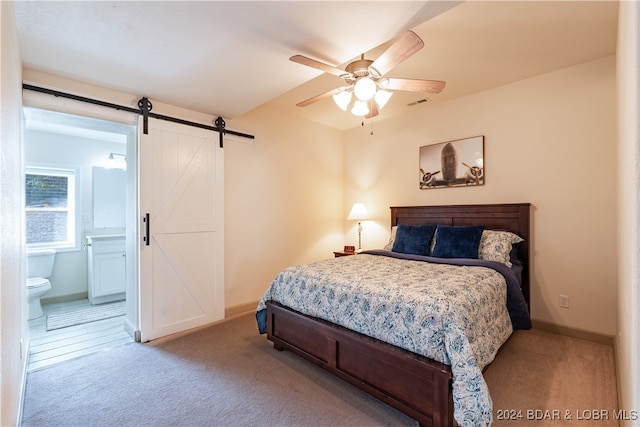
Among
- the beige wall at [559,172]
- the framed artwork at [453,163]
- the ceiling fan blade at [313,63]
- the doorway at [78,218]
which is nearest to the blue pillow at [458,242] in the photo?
the beige wall at [559,172]

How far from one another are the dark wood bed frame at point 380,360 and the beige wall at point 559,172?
22 cm

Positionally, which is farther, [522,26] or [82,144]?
[82,144]

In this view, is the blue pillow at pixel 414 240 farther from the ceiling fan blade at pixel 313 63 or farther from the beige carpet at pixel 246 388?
the ceiling fan blade at pixel 313 63

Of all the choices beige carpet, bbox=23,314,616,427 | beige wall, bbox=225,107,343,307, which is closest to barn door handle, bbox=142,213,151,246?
beige wall, bbox=225,107,343,307

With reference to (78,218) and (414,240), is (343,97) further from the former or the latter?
(78,218)

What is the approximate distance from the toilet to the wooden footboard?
9.77 feet

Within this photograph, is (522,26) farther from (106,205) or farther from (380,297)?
(106,205)

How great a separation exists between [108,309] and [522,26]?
551 centimetres

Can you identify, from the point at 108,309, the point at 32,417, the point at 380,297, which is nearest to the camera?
the point at 32,417

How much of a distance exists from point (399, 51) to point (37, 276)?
16.4 feet

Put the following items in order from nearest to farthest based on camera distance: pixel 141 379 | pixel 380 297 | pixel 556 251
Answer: pixel 380 297 → pixel 141 379 → pixel 556 251

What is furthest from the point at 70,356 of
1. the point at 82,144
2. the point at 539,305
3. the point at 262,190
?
the point at 539,305

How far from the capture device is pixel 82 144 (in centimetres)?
443

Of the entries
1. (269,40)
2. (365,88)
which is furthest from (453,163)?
(269,40)
